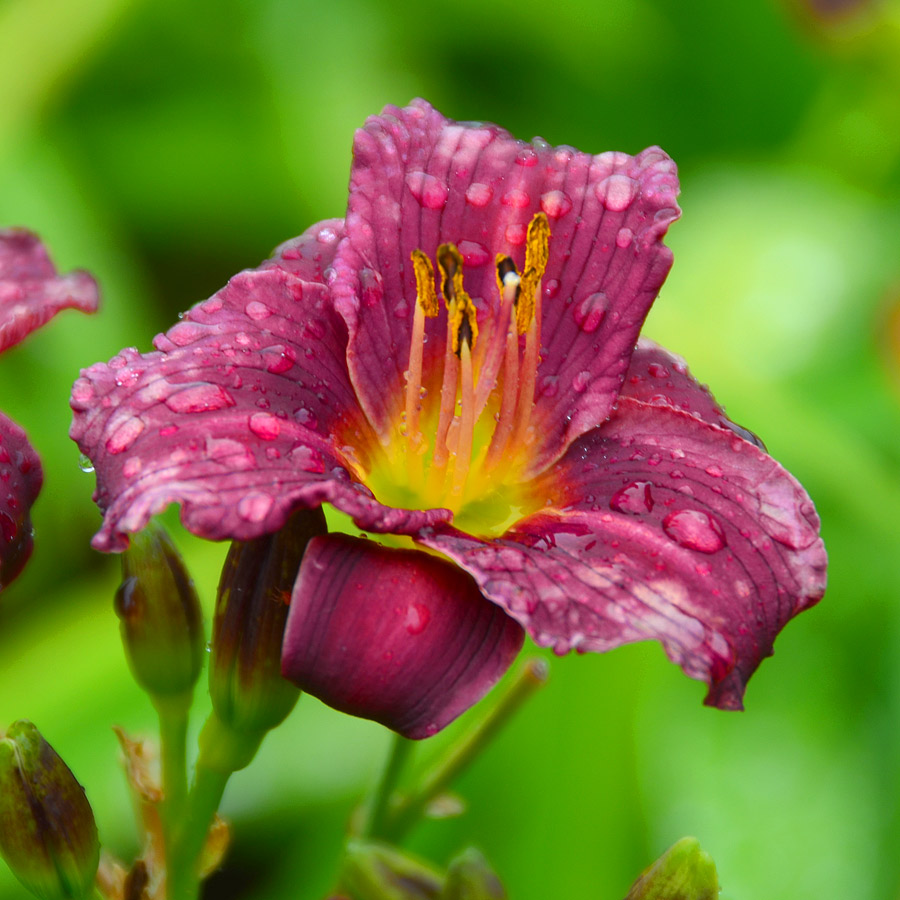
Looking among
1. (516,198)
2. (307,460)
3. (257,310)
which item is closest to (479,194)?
(516,198)

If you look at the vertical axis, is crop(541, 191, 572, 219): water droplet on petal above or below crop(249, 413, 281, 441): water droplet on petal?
above

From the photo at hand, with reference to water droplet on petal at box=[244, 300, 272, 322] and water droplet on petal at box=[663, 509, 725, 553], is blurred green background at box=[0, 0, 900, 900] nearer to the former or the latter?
water droplet on petal at box=[663, 509, 725, 553]

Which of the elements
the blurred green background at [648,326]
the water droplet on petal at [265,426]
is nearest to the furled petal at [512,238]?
the water droplet on petal at [265,426]

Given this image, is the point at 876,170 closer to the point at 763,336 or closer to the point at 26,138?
the point at 763,336

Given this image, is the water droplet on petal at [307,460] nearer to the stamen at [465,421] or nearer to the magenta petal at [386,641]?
the magenta petal at [386,641]

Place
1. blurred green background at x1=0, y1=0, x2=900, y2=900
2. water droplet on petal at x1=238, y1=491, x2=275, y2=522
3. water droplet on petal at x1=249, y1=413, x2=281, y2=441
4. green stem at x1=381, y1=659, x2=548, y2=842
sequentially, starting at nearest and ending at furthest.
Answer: water droplet on petal at x1=238, y1=491, x2=275, y2=522 → water droplet on petal at x1=249, y1=413, x2=281, y2=441 → green stem at x1=381, y1=659, x2=548, y2=842 → blurred green background at x1=0, y1=0, x2=900, y2=900

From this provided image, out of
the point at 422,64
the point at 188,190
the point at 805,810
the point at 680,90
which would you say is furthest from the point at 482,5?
the point at 805,810

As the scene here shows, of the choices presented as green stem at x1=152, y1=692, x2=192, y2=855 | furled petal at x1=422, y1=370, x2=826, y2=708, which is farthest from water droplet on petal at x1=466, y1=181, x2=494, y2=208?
green stem at x1=152, y1=692, x2=192, y2=855
